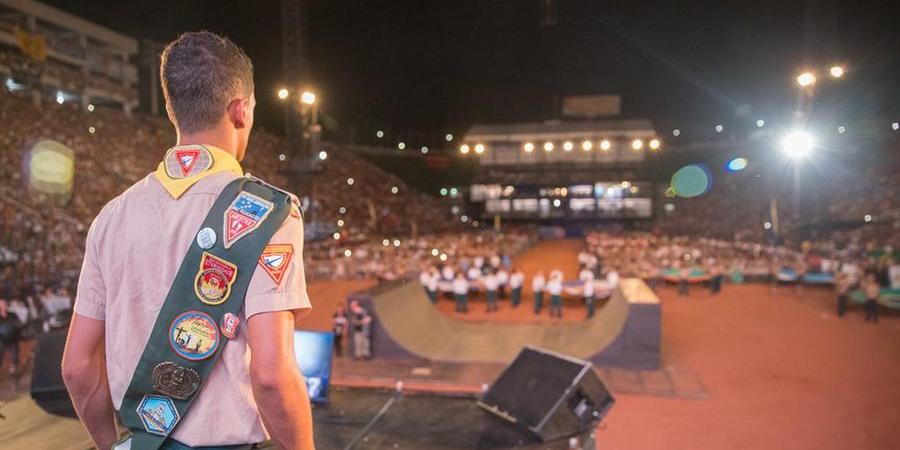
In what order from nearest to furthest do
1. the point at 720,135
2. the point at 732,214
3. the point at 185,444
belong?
the point at 185,444, the point at 732,214, the point at 720,135

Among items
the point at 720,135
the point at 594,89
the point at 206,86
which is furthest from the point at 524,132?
the point at 206,86

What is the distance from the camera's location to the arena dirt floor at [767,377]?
6.77 meters

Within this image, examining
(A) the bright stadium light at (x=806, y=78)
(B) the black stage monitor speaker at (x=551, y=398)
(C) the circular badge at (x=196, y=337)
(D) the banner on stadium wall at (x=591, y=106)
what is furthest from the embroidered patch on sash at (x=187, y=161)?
(D) the banner on stadium wall at (x=591, y=106)

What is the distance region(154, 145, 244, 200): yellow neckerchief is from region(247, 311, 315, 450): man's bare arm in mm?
416

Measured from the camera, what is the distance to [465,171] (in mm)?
47000

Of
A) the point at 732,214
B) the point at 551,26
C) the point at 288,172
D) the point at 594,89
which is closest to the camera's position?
the point at 288,172

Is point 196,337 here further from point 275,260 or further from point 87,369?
point 87,369

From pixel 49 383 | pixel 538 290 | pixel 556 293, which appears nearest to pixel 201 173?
pixel 49 383

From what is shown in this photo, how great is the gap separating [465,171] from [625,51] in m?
20.6

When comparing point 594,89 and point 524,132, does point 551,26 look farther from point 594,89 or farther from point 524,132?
point 524,132

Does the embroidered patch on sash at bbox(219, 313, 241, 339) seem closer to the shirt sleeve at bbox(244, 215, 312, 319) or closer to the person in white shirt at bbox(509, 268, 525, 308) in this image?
the shirt sleeve at bbox(244, 215, 312, 319)

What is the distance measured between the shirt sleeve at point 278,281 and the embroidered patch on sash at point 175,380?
0.23 m

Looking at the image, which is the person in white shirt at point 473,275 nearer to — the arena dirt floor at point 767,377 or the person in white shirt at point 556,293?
the arena dirt floor at point 767,377

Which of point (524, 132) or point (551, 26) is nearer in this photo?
point (551, 26)
